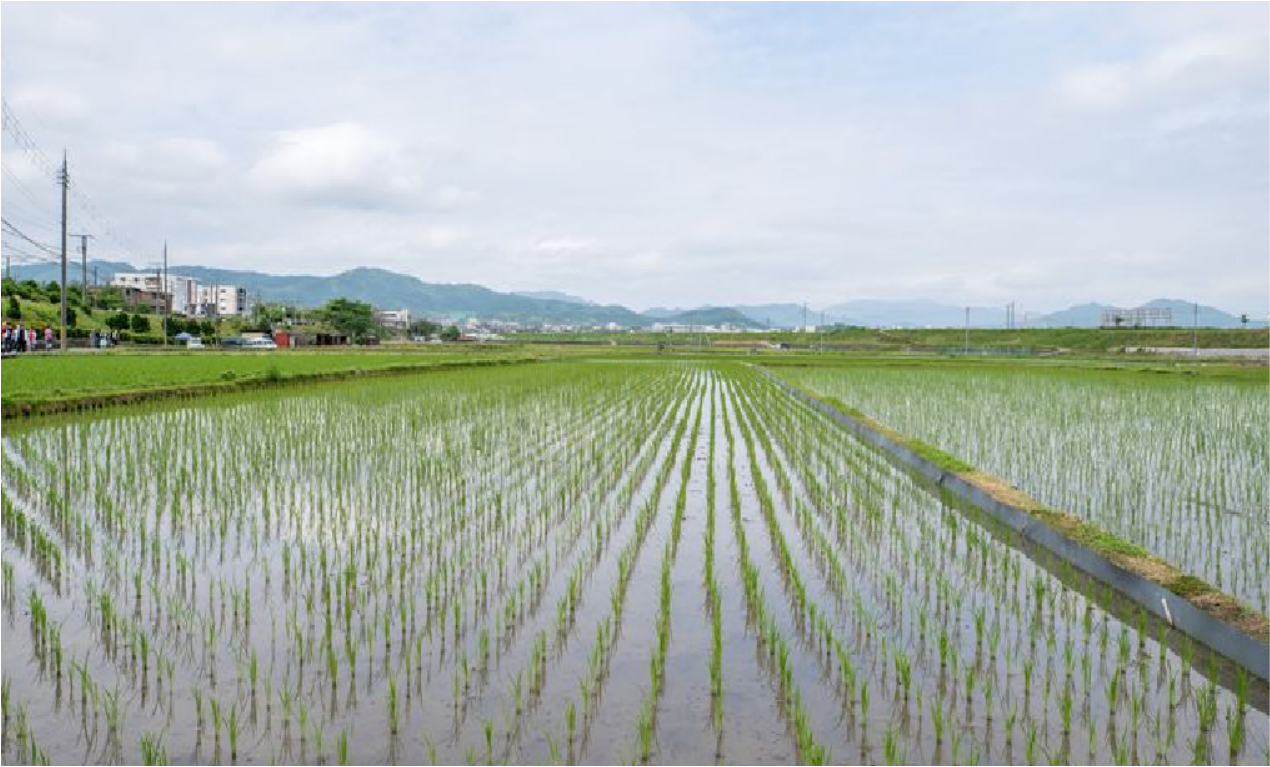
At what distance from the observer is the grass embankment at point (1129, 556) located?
3779 mm

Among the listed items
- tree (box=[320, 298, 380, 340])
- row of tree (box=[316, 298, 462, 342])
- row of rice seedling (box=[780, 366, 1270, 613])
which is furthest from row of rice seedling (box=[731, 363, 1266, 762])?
tree (box=[320, 298, 380, 340])

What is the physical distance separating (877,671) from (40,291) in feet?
187

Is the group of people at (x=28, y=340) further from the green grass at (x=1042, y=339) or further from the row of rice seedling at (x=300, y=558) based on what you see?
the green grass at (x=1042, y=339)

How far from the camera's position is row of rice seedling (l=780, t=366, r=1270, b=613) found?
5730mm

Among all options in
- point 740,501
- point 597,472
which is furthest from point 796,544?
point 597,472

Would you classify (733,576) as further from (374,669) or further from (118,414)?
(118,414)

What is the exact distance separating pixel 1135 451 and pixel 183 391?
1472cm

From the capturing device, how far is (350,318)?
216ft

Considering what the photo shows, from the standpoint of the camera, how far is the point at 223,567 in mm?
4879

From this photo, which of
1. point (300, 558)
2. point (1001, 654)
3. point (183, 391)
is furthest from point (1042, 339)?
point (300, 558)

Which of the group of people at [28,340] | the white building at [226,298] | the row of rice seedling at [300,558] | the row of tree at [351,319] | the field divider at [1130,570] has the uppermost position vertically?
the white building at [226,298]

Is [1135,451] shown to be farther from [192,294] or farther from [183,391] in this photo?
[192,294]

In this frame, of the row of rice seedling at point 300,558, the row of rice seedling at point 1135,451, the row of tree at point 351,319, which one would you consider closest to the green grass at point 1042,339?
the row of tree at point 351,319

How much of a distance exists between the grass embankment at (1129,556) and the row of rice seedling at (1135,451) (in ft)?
1.26
